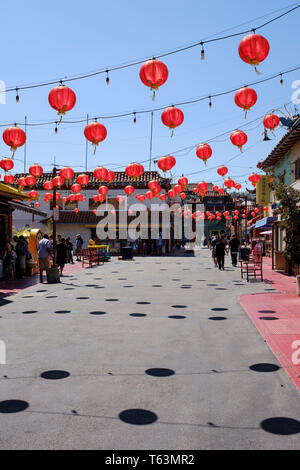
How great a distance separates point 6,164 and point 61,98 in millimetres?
7914

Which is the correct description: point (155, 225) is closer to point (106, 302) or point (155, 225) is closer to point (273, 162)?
point (273, 162)

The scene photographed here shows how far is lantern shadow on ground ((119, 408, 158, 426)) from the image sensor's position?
Result: 12.4 feet

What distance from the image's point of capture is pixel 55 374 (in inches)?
203

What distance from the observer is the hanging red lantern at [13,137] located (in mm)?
10906

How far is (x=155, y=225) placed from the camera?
130ft

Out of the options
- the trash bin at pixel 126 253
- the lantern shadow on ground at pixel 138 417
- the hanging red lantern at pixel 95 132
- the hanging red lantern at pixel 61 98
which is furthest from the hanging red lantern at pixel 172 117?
the trash bin at pixel 126 253

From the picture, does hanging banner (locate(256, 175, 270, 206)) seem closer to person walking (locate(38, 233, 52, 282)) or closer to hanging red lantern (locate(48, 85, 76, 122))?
person walking (locate(38, 233, 52, 282))

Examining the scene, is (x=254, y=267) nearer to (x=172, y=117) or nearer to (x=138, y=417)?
(x=172, y=117)

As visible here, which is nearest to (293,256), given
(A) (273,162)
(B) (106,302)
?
(B) (106,302)

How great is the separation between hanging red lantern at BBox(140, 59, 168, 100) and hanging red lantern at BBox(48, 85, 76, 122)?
182 cm

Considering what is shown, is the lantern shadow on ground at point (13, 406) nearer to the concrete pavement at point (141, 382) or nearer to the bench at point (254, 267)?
the concrete pavement at point (141, 382)

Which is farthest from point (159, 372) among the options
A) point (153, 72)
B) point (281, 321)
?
point (153, 72)

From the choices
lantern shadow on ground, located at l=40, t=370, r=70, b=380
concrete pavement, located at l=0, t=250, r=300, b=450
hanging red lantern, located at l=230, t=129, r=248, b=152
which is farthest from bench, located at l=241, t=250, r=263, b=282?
lantern shadow on ground, located at l=40, t=370, r=70, b=380
